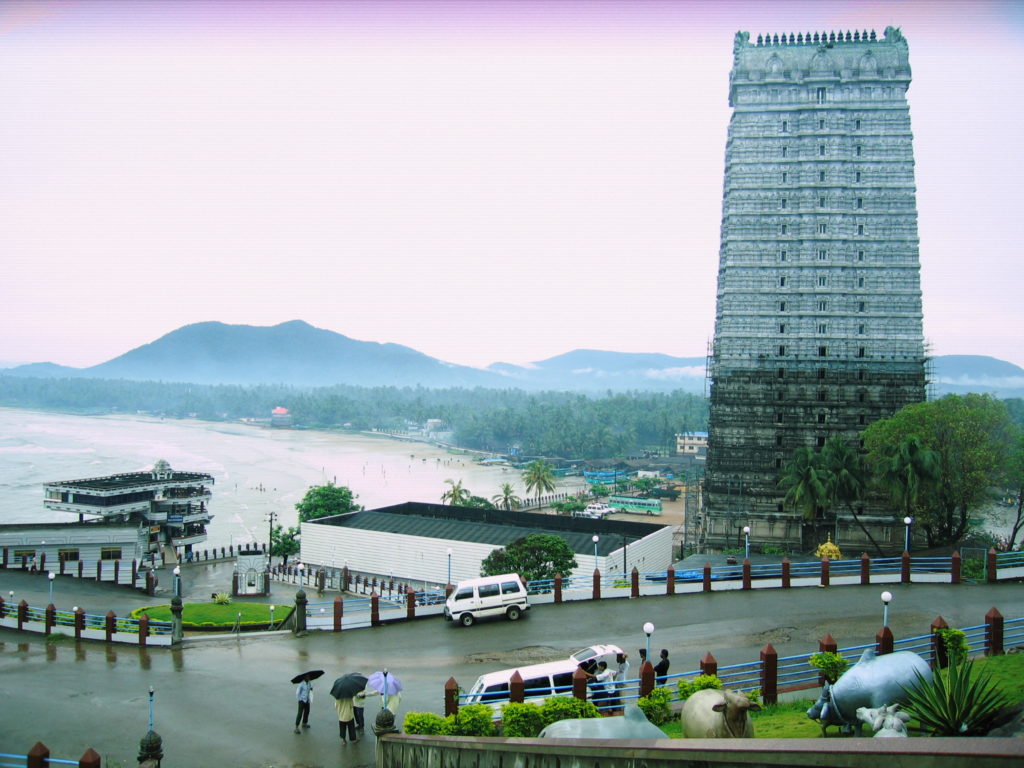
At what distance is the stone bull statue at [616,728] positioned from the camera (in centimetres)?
824

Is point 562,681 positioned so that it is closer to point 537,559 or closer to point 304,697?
point 304,697

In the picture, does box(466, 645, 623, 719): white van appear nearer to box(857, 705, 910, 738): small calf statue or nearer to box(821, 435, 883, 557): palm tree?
box(857, 705, 910, 738): small calf statue

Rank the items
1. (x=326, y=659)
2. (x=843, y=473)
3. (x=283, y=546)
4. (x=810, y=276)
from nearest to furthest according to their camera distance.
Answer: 1. (x=326, y=659)
2. (x=843, y=473)
3. (x=810, y=276)
4. (x=283, y=546)

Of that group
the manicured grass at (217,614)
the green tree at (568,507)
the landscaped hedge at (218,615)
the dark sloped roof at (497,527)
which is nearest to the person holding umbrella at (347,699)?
the landscaped hedge at (218,615)

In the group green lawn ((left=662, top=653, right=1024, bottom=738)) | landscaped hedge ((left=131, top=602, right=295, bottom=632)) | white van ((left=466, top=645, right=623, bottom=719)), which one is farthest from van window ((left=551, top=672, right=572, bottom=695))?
landscaped hedge ((left=131, top=602, right=295, bottom=632))

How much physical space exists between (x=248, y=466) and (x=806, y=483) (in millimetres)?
94721

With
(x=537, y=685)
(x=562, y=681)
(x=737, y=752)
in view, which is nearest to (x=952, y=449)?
(x=562, y=681)

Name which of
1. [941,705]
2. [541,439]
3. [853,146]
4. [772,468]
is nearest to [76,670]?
[941,705]

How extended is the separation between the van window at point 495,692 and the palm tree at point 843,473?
3049cm

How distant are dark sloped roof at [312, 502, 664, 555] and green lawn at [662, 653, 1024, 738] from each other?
22622 millimetres

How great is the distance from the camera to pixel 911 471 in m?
33.7

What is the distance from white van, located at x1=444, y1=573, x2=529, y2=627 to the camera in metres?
21.2

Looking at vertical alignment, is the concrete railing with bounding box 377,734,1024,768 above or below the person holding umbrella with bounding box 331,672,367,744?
above

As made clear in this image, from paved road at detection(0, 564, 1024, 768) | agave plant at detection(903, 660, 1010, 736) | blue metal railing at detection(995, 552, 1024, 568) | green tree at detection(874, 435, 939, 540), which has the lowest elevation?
paved road at detection(0, 564, 1024, 768)
